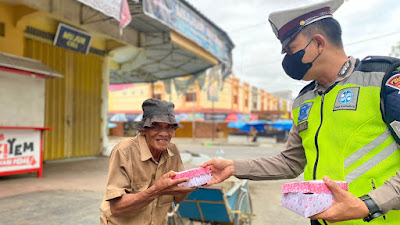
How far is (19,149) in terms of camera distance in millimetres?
6230

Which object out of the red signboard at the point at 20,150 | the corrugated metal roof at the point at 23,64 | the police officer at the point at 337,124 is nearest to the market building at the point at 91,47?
the corrugated metal roof at the point at 23,64

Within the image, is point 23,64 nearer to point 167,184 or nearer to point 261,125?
point 167,184

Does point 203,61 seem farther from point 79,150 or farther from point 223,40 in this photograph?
point 79,150

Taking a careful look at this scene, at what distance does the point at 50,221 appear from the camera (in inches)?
157

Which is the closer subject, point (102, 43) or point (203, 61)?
point (102, 43)

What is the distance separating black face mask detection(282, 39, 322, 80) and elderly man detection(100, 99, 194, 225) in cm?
83

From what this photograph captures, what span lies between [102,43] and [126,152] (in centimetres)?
1015

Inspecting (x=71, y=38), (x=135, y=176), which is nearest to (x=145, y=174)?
(x=135, y=176)

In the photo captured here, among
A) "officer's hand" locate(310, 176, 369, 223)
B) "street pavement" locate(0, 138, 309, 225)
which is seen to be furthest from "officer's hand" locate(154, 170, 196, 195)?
"street pavement" locate(0, 138, 309, 225)

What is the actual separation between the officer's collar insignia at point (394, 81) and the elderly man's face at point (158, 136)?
52.3 inches

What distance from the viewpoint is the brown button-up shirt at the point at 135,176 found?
178 centimetres

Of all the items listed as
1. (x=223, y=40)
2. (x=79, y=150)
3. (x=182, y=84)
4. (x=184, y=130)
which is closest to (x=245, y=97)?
(x=184, y=130)

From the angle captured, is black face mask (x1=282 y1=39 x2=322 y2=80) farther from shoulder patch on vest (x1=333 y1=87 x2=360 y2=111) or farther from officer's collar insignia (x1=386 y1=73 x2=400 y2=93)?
officer's collar insignia (x1=386 y1=73 x2=400 y2=93)

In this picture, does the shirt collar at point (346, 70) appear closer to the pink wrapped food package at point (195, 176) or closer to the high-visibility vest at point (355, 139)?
the high-visibility vest at point (355, 139)
